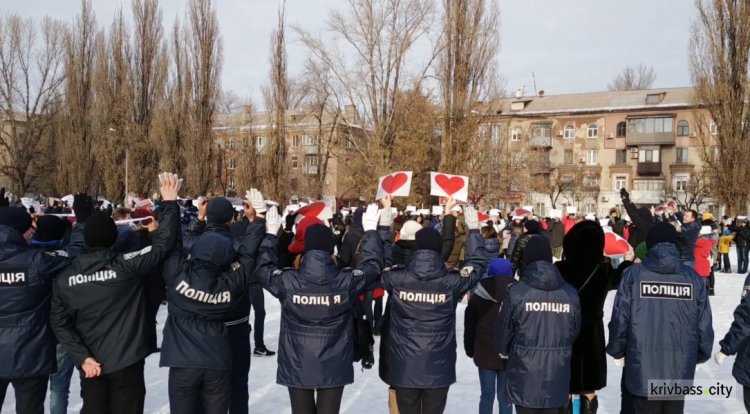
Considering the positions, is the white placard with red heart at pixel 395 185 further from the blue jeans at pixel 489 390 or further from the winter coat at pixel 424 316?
the winter coat at pixel 424 316

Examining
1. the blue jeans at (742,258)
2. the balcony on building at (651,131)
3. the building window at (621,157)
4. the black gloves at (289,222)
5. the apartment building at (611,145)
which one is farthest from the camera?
the building window at (621,157)

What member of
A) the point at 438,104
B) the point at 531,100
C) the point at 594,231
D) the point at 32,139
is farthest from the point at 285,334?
the point at 531,100

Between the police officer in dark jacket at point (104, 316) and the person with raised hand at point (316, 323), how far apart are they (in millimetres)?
856

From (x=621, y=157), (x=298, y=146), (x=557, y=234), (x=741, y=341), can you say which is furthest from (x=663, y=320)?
(x=298, y=146)

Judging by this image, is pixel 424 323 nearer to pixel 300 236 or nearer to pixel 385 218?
pixel 385 218

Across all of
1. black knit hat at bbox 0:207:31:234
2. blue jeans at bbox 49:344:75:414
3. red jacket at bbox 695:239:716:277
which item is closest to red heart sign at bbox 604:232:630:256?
A: red jacket at bbox 695:239:716:277

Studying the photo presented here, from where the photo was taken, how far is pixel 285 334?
13.0 ft

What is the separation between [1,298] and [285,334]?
5.97 ft

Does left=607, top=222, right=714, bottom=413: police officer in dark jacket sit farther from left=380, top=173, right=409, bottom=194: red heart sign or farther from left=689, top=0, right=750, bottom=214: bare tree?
left=689, top=0, right=750, bottom=214: bare tree

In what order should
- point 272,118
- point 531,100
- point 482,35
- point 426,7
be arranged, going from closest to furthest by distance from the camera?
point 482,35 → point 426,7 → point 272,118 → point 531,100

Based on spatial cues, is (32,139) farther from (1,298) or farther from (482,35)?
(1,298)

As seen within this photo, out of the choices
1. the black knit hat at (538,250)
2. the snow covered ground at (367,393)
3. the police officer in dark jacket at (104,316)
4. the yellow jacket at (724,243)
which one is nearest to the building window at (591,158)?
the yellow jacket at (724,243)

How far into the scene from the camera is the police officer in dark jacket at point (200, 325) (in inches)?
146

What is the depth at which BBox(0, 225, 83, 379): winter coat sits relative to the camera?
382cm
